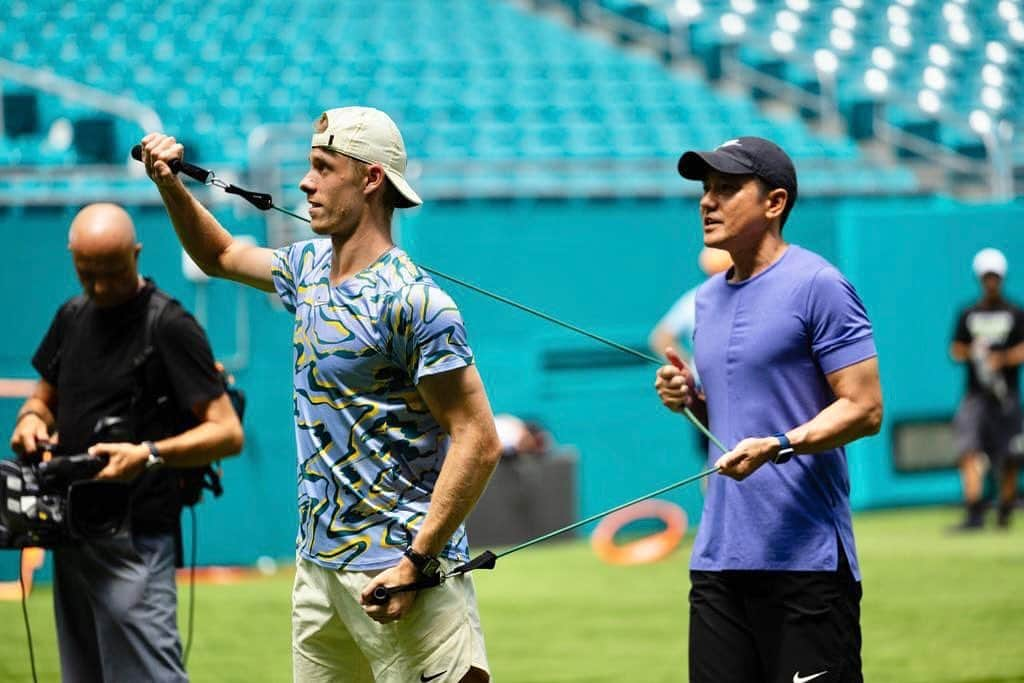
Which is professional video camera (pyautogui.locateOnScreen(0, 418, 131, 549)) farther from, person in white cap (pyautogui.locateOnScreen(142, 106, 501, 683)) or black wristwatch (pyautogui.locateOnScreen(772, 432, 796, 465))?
black wristwatch (pyautogui.locateOnScreen(772, 432, 796, 465))

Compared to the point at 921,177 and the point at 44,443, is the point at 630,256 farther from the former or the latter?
the point at 44,443

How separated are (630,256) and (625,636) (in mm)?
5129

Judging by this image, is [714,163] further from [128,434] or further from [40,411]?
[40,411]

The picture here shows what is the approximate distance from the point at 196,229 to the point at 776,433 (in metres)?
1.64

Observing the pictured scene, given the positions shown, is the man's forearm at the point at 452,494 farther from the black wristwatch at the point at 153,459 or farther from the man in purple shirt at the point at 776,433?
the black wristwatch at the point at 153,459

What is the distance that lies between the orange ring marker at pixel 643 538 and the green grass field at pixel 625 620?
0.13m

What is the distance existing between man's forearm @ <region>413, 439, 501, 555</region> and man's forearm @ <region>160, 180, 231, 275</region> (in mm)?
1010

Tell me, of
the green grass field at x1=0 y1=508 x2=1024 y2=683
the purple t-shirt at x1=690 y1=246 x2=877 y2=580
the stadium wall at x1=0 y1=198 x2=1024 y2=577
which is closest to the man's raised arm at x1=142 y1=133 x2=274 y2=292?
the purple t-shirt at x1=690 y1=246 x2=877 y2=580

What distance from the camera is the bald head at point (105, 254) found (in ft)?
16.2

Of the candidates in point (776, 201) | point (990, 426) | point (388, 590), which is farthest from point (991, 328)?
point (388, 590)

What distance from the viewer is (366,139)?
3871 millimetres

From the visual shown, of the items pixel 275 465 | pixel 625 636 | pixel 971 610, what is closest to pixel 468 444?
pixel 625 636

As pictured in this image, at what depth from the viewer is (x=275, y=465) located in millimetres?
A: 11430

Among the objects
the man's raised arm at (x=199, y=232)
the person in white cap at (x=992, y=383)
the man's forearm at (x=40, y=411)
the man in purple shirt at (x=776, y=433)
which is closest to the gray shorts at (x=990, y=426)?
the person in white cap at (x=992, y=383)
